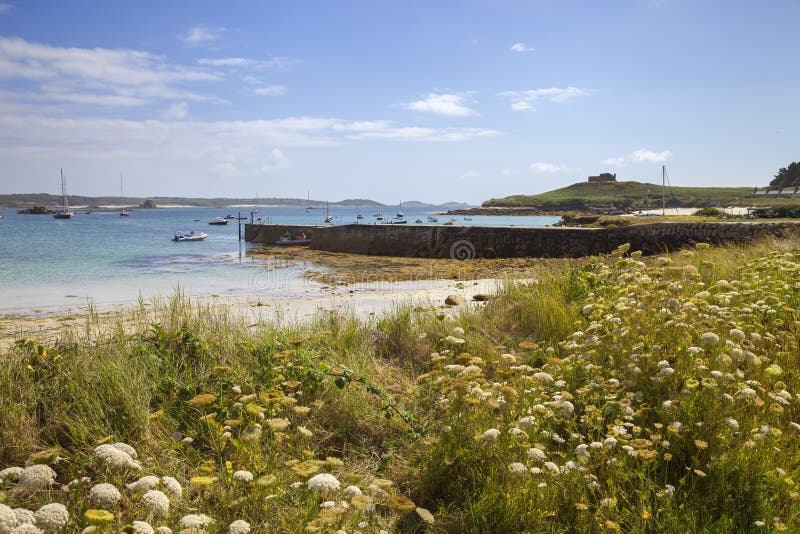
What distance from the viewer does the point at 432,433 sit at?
4211 millimetres


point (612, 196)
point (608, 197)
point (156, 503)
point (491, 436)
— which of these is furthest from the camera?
point (612, 196)

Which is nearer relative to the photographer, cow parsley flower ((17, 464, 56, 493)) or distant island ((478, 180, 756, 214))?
cow parsley flower ((17, 464, 56, 493))

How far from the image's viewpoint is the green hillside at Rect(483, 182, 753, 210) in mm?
122475

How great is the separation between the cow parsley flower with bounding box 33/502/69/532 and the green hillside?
125m

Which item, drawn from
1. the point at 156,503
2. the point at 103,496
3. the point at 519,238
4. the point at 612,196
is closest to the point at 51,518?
the point at 103,496

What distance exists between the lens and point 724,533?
2.80 metres

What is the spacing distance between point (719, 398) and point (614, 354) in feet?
3.73

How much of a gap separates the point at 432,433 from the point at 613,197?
147144 mm

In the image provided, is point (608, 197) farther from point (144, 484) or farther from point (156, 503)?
point (156, 503)

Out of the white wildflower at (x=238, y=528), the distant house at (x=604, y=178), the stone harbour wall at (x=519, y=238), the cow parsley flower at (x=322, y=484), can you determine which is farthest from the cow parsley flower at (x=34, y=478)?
the distant house at (x=604, y=178)

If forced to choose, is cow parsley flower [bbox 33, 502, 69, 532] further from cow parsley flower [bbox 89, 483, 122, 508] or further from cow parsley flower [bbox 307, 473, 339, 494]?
cow parsley flower [bbox 307, 473, 339, 494]

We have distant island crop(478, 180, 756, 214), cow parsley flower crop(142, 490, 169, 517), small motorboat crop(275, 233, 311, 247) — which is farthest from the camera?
distant island crop(478, 180, 756, 214)

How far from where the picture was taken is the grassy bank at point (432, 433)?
2.81 metres

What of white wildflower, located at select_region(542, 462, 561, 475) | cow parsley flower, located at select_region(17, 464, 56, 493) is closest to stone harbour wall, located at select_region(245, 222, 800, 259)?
white wildflower, located at select_region(542, 462, 561, 475)
